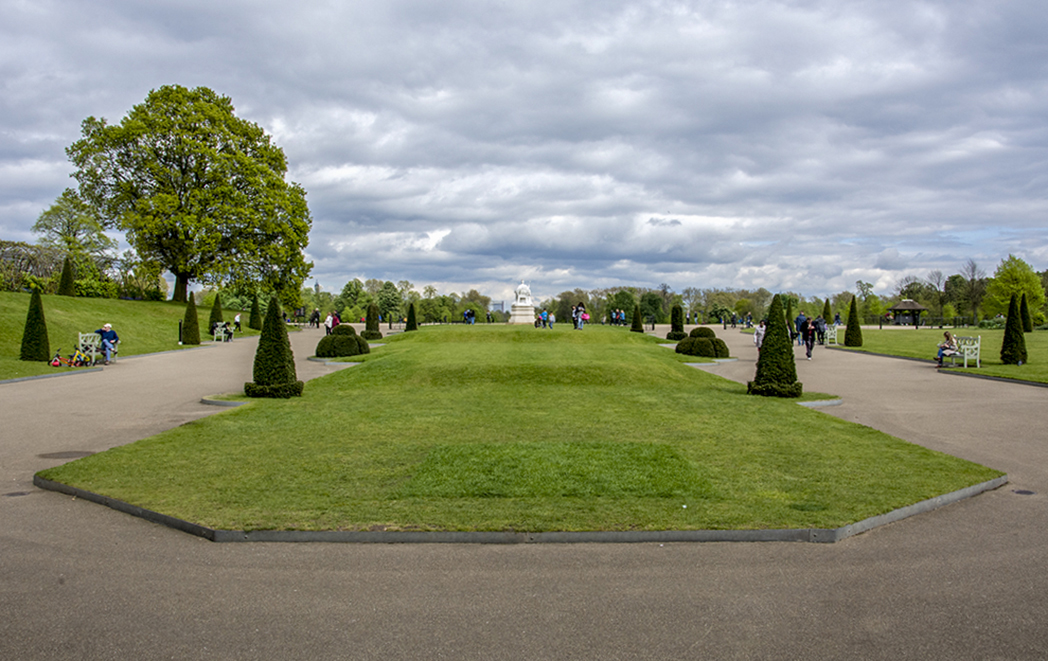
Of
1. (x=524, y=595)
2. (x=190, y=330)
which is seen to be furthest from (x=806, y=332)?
(x=190, y=330)

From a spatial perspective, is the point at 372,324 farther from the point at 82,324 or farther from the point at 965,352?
the point at 965,352

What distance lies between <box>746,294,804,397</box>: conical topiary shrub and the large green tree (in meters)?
37.0

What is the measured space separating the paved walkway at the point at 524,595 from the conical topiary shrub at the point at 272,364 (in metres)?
8.07

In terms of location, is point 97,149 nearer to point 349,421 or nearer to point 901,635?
point 349,421

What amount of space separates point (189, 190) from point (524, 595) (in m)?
46.1

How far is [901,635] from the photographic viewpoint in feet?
13.2

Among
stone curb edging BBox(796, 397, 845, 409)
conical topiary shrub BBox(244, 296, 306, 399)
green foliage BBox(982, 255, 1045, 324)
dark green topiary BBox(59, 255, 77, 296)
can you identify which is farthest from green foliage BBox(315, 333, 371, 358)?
green foliage BBox(982, 255, 1045, 324)

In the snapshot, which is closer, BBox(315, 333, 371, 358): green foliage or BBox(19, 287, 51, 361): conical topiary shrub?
BBox(19, 287, 51, 361): conical topiary shrub

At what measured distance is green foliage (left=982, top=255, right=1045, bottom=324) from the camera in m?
64.3

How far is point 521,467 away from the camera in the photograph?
321 inches

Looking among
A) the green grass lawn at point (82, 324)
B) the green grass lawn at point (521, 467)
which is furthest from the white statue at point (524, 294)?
the green grass lawn at point (521, 467)

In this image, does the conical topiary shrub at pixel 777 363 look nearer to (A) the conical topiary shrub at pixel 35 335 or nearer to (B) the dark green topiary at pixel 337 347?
(B) the dark green topiary at pixel 337 347

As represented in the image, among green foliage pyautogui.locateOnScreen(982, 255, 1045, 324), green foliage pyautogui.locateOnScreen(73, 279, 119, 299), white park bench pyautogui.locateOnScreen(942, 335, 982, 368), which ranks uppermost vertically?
green foliage pyautogui.locateOnScreen(982, 255, 1045, 324)

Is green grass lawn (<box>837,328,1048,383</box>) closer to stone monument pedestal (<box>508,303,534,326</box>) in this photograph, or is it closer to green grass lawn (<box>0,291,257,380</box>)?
stone monument pedestal (<box>508,303,534,326</box>)
